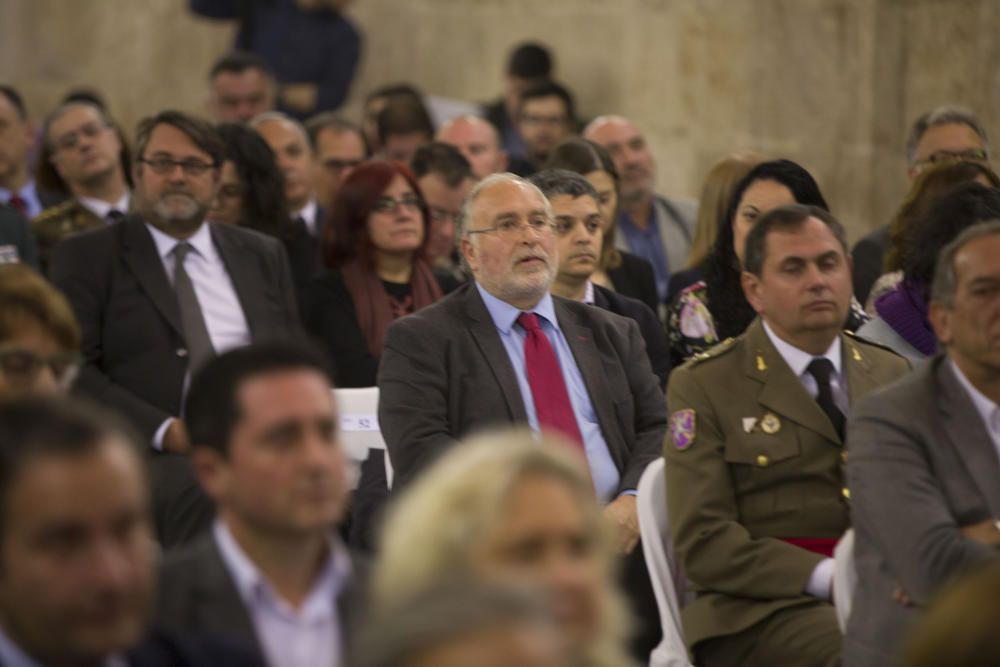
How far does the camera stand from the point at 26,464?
2262 millimetres

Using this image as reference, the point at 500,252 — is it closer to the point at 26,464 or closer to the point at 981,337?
the point at 981,337

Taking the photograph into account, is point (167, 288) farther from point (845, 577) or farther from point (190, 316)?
point (845, 577)

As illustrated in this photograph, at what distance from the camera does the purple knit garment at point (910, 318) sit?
4910 millimetres

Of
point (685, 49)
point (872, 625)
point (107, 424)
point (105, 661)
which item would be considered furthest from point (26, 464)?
point (685, 49)

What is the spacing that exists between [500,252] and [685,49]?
17.9 ft

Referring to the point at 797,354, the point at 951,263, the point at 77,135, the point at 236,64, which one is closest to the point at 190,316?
the point at 77,135

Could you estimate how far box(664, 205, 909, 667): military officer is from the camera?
3979 mm

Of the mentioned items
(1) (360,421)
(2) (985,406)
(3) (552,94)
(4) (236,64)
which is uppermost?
(4) (236,64)

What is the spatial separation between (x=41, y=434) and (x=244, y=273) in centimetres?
379

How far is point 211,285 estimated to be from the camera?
5996 millimetres

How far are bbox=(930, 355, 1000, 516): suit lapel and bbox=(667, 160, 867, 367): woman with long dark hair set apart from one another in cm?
170

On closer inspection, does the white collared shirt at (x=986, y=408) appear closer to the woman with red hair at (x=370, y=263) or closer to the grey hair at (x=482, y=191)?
the grey hair at (x=482, y=191)

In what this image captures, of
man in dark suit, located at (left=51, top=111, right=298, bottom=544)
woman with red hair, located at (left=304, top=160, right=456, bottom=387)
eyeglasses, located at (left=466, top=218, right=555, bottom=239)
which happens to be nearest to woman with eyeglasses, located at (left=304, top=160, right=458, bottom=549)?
woman with red hair, located at (left=304, top=160, right=456, bottom=387)

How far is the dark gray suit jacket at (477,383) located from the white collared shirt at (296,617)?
1.80m
